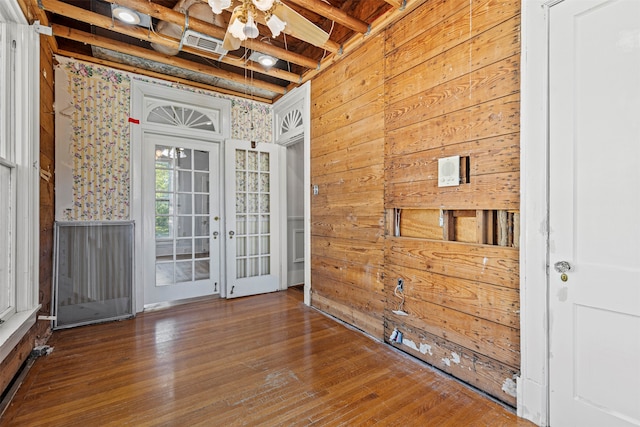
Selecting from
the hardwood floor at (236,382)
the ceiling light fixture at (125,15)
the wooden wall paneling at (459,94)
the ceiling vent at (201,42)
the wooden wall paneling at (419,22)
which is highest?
the ceiling light fixture at (125,15)

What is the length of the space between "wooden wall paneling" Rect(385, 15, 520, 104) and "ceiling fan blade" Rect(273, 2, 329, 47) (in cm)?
77

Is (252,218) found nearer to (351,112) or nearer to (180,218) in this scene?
(180,218)

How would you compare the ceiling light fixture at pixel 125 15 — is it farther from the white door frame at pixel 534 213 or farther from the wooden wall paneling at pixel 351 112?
the white door frame at pixel 534 213

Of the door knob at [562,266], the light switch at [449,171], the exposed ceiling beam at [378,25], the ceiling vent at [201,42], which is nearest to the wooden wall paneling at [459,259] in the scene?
the door knob at [562,266]

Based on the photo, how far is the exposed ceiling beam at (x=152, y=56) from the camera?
2.97 m

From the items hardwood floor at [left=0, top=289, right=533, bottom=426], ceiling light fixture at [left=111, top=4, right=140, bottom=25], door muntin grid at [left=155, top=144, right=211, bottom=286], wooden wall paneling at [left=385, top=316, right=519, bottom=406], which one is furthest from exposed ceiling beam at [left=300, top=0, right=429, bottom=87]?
hardwood floor at [left=0, top=289, right=533, bottom=426]

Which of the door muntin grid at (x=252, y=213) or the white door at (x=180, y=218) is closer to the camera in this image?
the white door at (x=180, y=218)

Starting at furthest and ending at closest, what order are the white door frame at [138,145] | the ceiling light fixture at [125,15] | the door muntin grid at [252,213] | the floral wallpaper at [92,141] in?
1. the door muntin grid at [252,213]
2. the white door frame at [138,145]
3. the floral wallpaper at [92,141]
4. the ceiling light fixture at [125,15]

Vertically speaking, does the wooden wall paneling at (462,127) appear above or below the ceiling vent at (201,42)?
below

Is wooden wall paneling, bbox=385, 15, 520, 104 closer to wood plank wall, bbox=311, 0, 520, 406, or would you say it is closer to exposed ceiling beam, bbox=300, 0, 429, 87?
wood plank wall, bbox=311, 0, 520, 406

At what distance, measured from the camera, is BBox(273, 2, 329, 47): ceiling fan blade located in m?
1.99

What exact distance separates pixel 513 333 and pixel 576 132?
122 cm

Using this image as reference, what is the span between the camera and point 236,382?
221 centimetres

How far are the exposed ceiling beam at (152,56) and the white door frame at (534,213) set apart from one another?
3.09m
